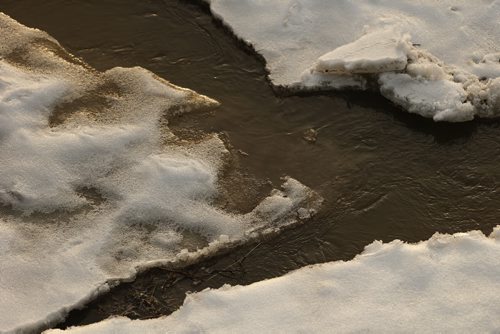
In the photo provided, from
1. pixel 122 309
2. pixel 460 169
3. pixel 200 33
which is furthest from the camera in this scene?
pixel 200 33

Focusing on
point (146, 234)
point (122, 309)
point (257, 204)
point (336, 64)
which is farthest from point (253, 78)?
point (122, 309)

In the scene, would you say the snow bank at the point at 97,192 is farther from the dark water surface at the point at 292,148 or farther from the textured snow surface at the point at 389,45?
the textured snow surface at the point at 389,45

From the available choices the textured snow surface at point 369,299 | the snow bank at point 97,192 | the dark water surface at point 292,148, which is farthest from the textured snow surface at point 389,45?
the textured snow surface at point 369,299

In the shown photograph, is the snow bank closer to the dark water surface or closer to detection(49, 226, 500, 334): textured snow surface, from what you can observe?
the dark water surface

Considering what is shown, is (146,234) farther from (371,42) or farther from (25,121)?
(371,42)

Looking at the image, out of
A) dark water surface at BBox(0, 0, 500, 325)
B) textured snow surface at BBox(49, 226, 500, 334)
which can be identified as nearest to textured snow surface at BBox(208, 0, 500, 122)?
dark water surface at BBox(0, 0, 500, 325)

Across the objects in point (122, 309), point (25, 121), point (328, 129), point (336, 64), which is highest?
point (336, 64)
